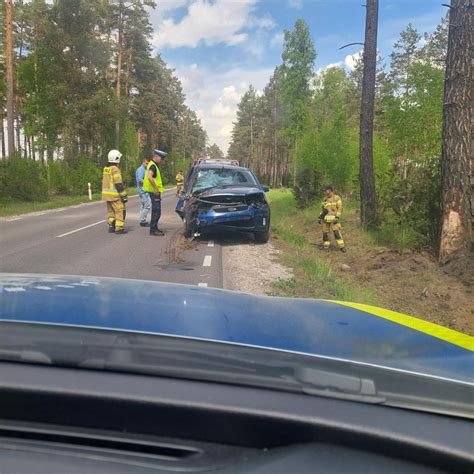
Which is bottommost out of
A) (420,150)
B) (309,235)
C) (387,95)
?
(309,235)

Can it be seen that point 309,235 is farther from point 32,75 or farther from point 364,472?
point 32,75

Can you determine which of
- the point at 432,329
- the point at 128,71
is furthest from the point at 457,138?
the point at 128,71

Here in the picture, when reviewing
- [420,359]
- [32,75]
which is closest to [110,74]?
[32,75]

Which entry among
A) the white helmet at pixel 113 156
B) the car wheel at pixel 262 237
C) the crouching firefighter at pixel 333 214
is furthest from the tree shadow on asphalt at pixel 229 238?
the white helmet at pixel 113 156

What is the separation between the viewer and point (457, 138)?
26.5ft

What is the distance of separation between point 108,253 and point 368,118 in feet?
27.7

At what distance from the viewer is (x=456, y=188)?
Answer: 8.09 m

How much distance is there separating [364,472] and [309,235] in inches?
537

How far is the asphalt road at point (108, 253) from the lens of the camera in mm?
7703

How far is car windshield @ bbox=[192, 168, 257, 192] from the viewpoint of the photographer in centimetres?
1131

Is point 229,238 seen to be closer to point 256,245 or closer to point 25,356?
point 256,245

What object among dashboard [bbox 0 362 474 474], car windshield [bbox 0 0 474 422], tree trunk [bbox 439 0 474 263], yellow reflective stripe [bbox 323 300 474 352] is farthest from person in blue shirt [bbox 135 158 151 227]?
dashboard [bbox 0 362 474 474]

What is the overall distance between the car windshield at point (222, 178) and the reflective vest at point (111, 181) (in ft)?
7.08

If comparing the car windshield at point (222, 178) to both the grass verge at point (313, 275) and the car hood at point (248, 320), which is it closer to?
the grass verge at point (313, 275)
